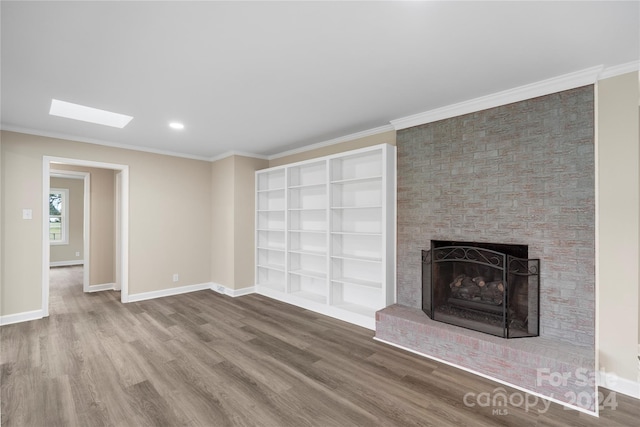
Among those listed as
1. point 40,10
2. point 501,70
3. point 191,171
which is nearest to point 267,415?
point 40,10

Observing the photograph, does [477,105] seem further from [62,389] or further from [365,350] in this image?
[62,389]

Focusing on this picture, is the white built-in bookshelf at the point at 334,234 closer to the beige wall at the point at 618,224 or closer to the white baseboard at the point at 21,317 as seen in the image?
the beige wall at the point at 618,224

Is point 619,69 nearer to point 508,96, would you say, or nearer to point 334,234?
point 508,96

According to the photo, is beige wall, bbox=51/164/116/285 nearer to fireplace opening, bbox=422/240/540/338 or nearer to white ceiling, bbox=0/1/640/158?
white ceiling, bbox=0/1/640/158

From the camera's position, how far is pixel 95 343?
3107 millimetres

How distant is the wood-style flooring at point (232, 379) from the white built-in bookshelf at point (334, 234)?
545 millimetres

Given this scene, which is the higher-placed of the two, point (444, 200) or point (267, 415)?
point (444, 200)

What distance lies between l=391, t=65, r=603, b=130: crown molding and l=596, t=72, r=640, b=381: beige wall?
0.19 metres

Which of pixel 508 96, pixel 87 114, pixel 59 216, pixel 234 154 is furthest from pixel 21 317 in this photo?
pixel 508 96

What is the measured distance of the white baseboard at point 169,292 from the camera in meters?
4.66

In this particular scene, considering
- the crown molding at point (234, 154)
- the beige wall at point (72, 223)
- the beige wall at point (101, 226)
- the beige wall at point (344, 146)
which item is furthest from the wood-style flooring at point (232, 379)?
the beige wall at point (72, 223)

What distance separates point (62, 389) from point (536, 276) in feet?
13.4

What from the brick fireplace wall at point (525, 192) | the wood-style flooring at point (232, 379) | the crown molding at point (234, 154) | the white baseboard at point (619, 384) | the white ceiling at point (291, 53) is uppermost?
the white ceiling at point (291, 53)

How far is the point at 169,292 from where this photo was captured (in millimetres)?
5012
